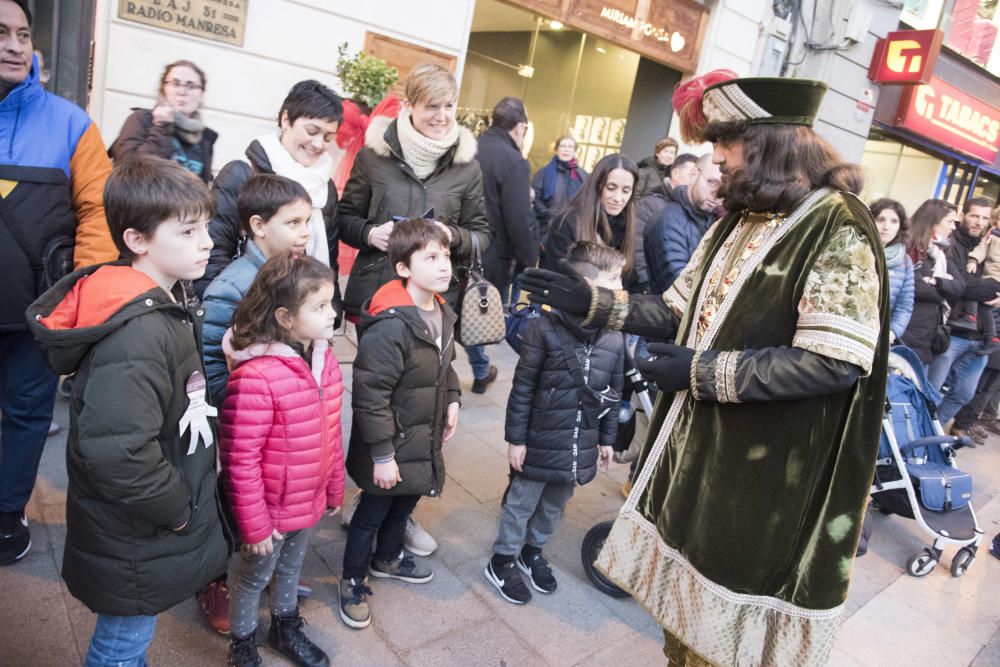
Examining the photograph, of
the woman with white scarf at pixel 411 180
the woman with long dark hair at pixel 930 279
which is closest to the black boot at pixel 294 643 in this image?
the woman with white scarf at pixel 411 180

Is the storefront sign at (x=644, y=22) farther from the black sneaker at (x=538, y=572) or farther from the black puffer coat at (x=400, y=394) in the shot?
the black sneaker at (x=538, y=572)

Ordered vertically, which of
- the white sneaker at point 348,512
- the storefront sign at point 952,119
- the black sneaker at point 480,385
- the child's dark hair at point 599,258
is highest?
the storefront sign at point 952,119

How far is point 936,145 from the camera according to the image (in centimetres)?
1241

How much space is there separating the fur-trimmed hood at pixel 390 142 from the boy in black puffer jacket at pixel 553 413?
30.4 inches

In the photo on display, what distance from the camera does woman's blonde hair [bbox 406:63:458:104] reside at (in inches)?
121

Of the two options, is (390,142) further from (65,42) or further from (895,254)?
(895,254)

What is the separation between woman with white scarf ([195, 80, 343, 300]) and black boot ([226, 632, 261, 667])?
132 centimetres

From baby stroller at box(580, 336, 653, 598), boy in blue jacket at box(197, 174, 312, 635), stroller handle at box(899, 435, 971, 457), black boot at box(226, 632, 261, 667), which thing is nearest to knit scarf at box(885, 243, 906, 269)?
stroller handle at box(899, 435, 971, 457)

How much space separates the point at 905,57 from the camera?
1041cm

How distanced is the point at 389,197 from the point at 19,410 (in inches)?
68.0

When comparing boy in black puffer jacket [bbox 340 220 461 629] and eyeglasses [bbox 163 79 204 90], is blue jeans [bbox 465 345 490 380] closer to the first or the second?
boy in black puffer jacket [bbox 340 220 461 629]

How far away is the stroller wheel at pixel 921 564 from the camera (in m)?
4.00

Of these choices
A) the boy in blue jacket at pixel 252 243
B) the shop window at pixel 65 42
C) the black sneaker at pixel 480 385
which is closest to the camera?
the boy in blue jacket at pixel 252 243

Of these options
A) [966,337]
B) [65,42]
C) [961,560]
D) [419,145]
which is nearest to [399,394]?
[419,145]
